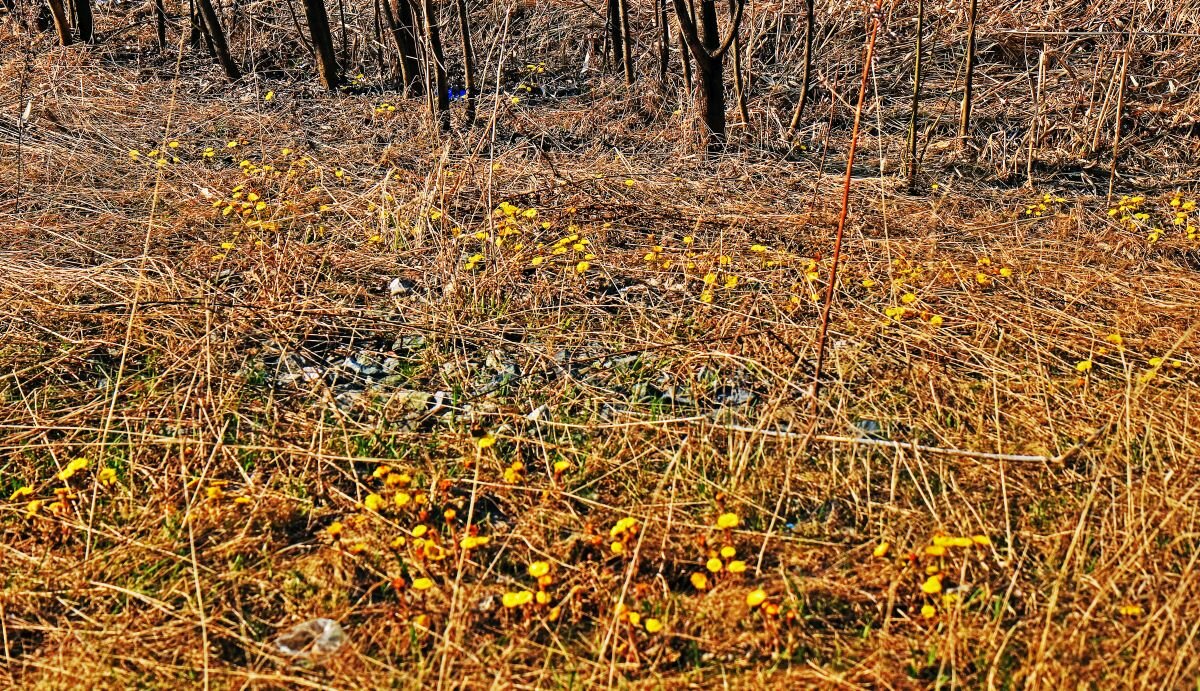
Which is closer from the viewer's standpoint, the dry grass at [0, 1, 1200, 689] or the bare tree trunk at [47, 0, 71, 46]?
the dry grass at [0, 1, 1200, 689]

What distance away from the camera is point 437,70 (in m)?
5.53

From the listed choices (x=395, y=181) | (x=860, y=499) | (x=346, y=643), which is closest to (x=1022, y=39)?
(x=395, y=181)

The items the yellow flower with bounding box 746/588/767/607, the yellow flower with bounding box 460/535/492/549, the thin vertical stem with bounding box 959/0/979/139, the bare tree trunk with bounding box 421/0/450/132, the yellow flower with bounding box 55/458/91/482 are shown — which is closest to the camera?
the yellow flower with bounding box 746/588/767/607

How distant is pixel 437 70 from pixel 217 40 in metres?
2.63

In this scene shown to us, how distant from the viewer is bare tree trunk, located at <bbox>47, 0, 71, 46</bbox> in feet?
25.0

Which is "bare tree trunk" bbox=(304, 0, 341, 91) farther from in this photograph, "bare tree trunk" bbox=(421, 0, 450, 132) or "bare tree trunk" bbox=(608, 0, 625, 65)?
"bare tree trunk" bbox=(608, 0, 625, 65)

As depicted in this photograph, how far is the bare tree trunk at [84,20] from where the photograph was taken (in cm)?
805

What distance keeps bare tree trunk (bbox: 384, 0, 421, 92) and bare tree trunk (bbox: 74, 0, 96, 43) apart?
9.95 ft

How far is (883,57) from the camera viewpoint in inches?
265

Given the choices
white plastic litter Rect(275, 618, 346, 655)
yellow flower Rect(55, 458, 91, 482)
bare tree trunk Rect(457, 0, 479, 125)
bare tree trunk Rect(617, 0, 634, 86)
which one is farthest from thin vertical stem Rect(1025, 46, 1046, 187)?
yellow flower Rect(55, 458, 91, 482)

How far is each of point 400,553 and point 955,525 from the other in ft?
4.44

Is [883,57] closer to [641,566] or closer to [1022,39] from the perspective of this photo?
[1022,39]

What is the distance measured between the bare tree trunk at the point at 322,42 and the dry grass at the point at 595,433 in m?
2.39

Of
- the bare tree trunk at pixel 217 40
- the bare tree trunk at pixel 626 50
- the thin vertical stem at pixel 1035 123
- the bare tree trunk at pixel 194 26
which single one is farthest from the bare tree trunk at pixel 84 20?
the thin vertical stem at pixel 1035 123
